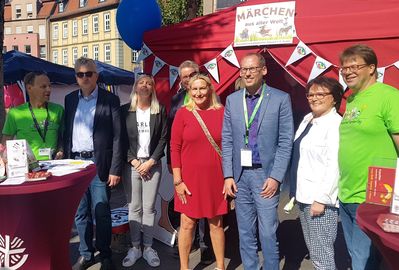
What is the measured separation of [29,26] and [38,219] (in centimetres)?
5242

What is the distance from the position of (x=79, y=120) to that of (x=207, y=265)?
165 centimetres

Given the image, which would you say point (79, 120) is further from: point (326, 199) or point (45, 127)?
point (326, 199)

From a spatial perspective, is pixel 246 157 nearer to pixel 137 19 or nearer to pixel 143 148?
pixel 143 148

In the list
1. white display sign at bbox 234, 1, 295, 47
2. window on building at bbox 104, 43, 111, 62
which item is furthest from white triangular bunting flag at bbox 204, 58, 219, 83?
window on building at bbox 104, 43, 111, 62

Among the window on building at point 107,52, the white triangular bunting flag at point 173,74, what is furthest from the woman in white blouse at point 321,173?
the window on building at point 107,52

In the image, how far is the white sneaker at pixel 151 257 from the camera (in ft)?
10.8

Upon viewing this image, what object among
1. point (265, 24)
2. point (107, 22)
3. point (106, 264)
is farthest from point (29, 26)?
point (106, 264)

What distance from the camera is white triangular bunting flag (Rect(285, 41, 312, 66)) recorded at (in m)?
3.89

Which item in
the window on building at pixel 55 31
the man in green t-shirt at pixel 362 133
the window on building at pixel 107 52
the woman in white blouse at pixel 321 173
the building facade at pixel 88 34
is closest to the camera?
the man in green t-shirt at pixel 362 133

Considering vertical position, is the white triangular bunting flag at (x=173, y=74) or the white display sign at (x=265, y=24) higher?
the white display sign at (x=265, y=24)

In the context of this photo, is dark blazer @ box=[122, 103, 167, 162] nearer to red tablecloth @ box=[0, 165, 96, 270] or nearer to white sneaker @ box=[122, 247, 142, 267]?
red tablecloth @ box=[0, 165, 96, 270]

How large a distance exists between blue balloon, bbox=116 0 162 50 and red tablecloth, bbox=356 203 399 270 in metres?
4.46

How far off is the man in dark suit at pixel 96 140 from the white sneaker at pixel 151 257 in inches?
14.2

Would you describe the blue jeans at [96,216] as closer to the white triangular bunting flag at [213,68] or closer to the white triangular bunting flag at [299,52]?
the white triangular bunting flag at [213,68]
